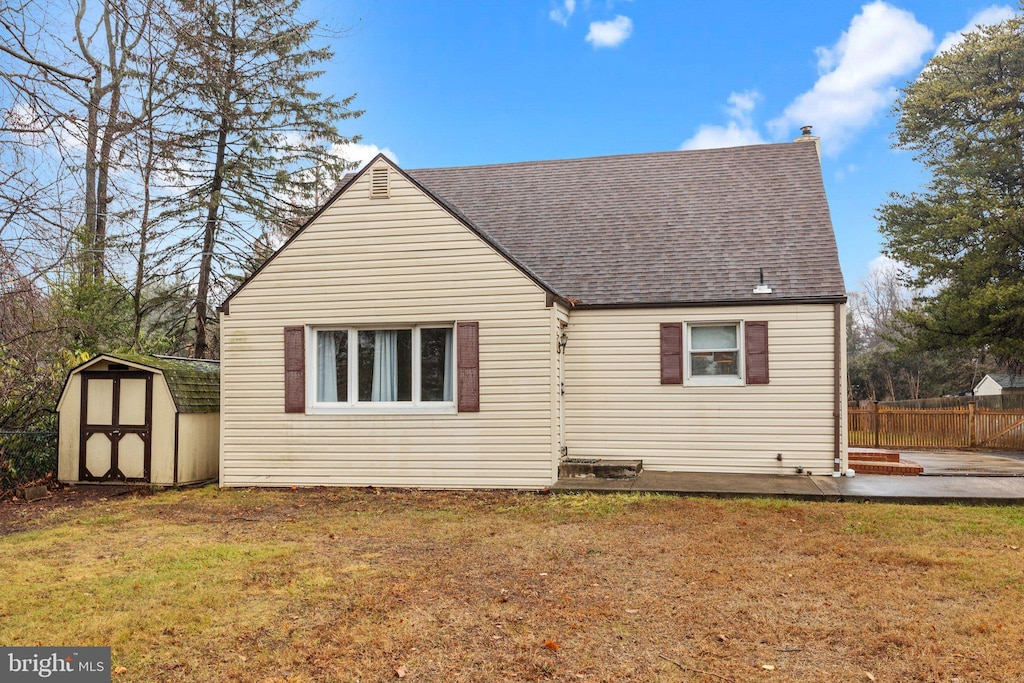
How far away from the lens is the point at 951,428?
18.6 m

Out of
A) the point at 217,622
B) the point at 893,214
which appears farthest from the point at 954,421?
the point at 217,622

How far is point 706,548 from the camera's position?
6438 mm

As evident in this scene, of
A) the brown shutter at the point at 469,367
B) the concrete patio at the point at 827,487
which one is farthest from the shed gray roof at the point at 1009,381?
the brown shutter at the point at 469,367

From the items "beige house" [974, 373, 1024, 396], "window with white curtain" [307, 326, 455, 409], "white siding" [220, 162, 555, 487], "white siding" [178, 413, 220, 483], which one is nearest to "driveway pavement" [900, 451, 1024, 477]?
"white siding" [220, 162, 555, 487]

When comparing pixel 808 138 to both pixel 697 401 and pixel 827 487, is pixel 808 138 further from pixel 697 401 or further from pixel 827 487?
pixel 827 487

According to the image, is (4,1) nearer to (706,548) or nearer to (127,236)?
(706,548)

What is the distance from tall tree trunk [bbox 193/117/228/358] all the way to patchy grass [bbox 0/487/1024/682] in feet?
36.3

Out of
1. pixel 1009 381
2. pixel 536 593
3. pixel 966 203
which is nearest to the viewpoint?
pixel 536 593

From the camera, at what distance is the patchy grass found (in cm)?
389

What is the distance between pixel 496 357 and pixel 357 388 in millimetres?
2300

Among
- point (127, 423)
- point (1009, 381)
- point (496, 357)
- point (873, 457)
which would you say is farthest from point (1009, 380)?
point (127, 423)

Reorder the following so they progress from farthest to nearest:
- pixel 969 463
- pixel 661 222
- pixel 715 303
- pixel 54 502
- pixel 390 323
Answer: pixel 969 463
pixel 661 222
pixel 715 303
pixel 390 323
pixel 54 502

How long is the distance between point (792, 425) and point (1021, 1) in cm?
1963

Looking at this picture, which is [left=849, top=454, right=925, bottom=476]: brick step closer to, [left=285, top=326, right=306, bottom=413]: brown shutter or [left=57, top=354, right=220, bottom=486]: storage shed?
[left=285, top=326, right=306, bottom=413]: brown shutter
